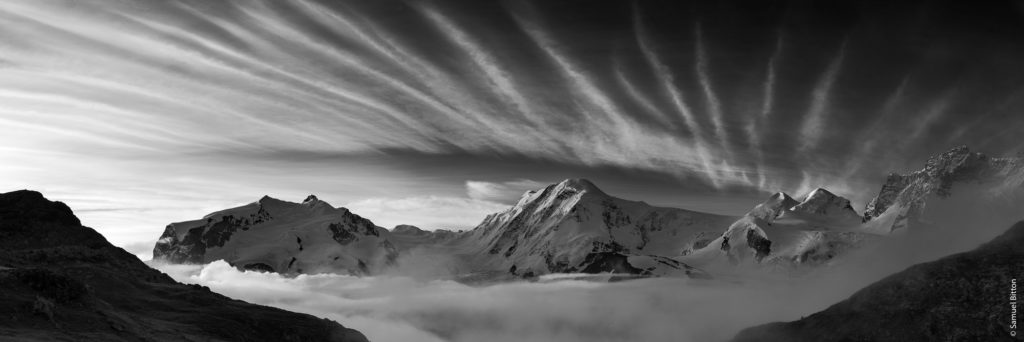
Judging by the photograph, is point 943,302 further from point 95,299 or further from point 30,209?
point 30,209

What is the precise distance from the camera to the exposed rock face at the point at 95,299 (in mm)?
45719

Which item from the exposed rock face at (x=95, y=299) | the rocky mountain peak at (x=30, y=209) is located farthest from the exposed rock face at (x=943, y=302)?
the rocky mountain peak at (x=30, y=209)

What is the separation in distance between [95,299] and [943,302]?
3021 inches

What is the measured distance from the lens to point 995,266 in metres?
54.3

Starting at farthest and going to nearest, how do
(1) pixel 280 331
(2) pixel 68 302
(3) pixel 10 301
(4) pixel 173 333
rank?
1. (1) pixel 280 331
2. (4) pixel 173 333
3. (2) pixel 68 302
4. (3) pixel 10 301

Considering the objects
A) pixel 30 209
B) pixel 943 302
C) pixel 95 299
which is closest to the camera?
pixel 95 299

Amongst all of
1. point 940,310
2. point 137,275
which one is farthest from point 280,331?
point 940,310

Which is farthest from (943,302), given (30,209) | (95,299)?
(30,209)

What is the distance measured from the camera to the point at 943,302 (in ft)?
182

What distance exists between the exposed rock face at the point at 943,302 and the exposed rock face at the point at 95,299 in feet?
200

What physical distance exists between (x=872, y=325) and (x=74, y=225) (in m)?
121

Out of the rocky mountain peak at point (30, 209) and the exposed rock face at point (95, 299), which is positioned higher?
the rocky mountain peak at point (30, 209)

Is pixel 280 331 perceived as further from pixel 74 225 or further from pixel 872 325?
pixel 872 325

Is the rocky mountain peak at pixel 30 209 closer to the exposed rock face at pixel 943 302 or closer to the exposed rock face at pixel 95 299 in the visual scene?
the exposed rock face at pixel 95 299
